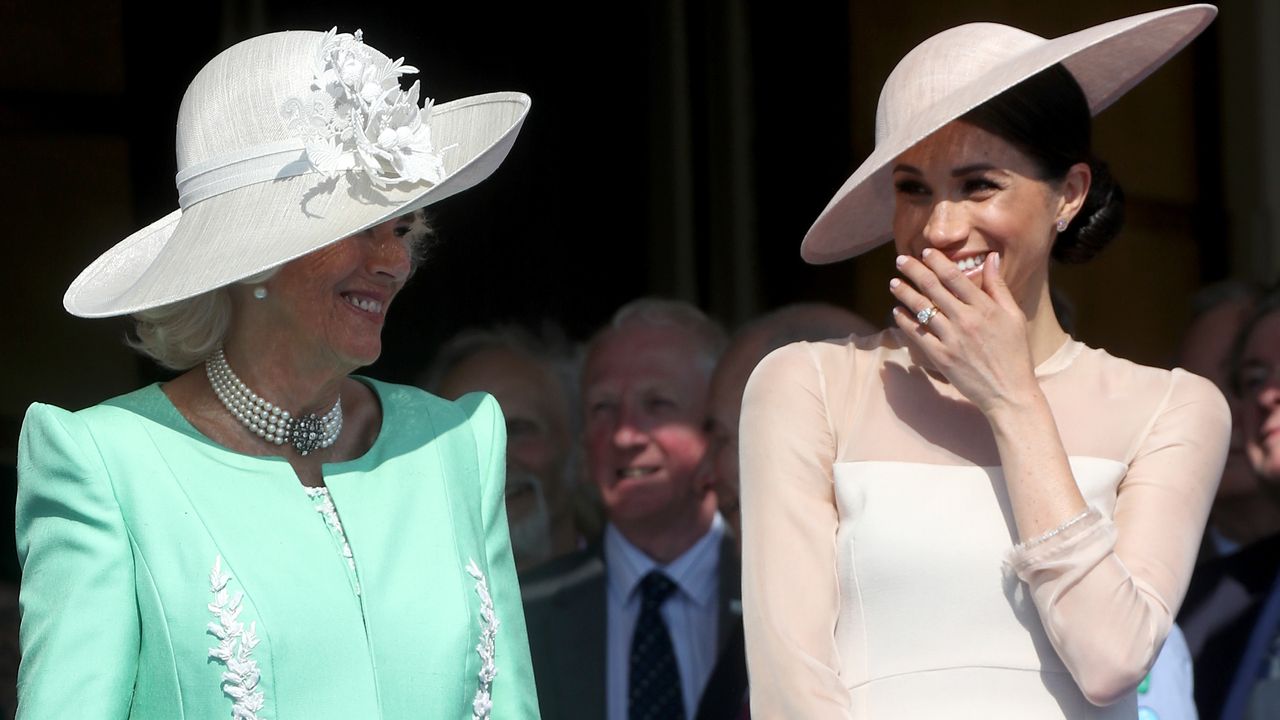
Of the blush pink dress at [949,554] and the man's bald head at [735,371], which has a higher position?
the blush pink dress at [949,554]

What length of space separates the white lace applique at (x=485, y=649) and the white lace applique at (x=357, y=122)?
0.59 metres

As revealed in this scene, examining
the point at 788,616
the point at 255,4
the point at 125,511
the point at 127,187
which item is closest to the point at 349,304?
the point at 125,511

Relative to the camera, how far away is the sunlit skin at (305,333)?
8.46 feet

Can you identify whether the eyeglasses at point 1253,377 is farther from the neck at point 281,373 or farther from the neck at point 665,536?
the neck at point 281,373

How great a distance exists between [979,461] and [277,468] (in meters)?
1.06

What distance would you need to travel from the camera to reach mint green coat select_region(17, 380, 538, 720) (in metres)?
2.34

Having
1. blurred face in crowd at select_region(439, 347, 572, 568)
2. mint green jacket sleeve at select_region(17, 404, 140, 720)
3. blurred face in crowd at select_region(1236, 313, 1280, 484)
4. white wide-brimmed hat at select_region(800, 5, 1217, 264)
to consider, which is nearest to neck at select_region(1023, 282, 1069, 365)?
Answer: white wide-brimmed hat at select_region(800, 5, 1217, 264)

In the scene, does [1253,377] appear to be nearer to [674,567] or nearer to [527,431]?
[674,567]

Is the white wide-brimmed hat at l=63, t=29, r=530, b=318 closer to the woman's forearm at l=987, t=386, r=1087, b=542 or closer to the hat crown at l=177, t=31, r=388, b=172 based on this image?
the hat crown at l=177, t=31, r=388, b=172

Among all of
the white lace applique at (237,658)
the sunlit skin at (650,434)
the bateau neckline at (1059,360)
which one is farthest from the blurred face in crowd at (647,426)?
the white lace applique at (237,658)

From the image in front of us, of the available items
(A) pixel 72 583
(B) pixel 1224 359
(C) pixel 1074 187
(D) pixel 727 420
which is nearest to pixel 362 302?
(A) pixel 72 583

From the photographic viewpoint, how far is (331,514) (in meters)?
2.59

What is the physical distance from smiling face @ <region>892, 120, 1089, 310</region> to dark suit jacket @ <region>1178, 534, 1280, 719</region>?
5.92 ft

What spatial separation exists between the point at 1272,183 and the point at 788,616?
3910 mm
